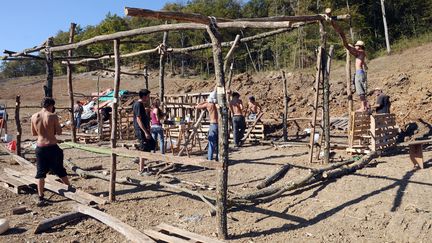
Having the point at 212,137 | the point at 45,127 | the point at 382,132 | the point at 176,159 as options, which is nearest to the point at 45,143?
the point at 45,127

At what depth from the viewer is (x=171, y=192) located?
26.6 ft

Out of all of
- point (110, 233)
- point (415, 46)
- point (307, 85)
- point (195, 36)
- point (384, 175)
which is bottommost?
point (110, 233)

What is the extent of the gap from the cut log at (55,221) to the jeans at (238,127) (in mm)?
7200

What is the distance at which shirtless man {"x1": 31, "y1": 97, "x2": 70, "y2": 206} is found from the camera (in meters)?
7.62

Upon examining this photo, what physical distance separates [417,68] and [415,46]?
738 centimetres

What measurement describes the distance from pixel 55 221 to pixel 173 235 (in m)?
1.96

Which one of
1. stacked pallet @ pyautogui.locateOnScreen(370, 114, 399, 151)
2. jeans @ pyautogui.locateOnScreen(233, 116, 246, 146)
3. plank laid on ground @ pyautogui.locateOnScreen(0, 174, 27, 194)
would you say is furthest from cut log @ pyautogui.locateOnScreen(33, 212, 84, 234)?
jeans @ pyautogui.locateOnScreen(233, 116, 246, 146)

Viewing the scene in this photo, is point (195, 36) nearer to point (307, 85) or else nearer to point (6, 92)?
point (6, 92)

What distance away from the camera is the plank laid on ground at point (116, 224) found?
552cm

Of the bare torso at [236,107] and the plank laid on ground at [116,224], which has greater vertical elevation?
the bare torso at [236,107]

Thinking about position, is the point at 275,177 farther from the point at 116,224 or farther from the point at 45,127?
the point at 45,127

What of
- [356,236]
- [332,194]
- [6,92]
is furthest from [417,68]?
[6,92]

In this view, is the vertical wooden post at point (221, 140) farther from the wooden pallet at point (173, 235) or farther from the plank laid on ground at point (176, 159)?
the wooden pallet at point (173, 235)

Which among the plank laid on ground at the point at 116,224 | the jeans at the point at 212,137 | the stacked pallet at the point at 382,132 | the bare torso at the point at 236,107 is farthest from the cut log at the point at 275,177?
the bare torso at the point at 236,107
